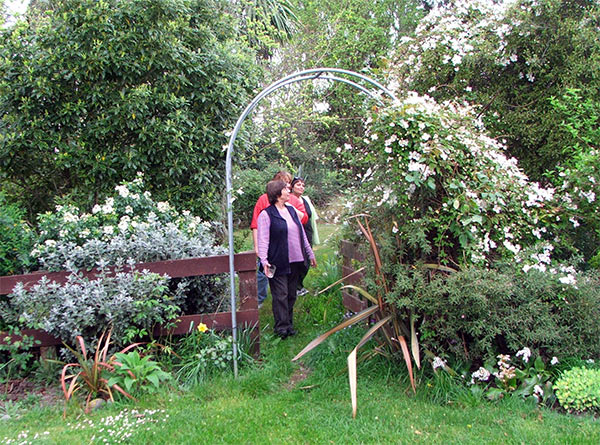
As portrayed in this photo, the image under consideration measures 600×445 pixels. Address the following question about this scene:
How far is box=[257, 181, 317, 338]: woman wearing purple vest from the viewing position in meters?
4.74

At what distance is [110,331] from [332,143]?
11764mm

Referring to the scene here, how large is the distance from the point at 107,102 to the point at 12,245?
184 cm

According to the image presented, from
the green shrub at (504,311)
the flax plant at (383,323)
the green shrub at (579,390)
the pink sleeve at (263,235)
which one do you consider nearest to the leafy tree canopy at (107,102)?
the pink sleeve at (263,235)

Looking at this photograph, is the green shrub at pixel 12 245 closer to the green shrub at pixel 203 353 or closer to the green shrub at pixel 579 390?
the green shrub at pixel 203 353

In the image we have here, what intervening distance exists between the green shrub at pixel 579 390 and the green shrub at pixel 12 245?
432 cm

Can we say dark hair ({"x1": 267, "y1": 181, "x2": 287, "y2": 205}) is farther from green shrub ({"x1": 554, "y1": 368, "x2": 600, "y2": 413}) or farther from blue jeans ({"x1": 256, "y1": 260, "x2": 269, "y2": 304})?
green shrub ({"x1": 554, "y1": 368, "x2": 600, "y2": 413})

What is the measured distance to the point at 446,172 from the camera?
12.2ft

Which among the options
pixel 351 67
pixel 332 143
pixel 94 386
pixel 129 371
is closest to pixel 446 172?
pixel 129 371

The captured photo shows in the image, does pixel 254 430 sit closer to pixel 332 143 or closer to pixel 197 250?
pixel 197 250

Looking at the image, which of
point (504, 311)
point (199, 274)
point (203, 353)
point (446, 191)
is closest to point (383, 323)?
point (504, 311)

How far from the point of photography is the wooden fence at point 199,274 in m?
3.83

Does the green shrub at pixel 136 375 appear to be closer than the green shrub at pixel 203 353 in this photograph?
Yes

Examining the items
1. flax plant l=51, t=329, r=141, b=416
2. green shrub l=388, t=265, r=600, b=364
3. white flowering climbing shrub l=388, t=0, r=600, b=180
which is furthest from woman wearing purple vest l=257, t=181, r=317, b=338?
white flowering climbing shrub l=388, t=0, r=600, b=180

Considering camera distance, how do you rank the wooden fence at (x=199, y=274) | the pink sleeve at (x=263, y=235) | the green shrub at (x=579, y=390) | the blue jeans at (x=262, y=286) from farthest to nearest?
the blue jeans at (x=262, y=286), the pink sleeve at (x=263, y=235), the wooden fence at (x=199, y=274), the green shrub at (x=579, y=390)
